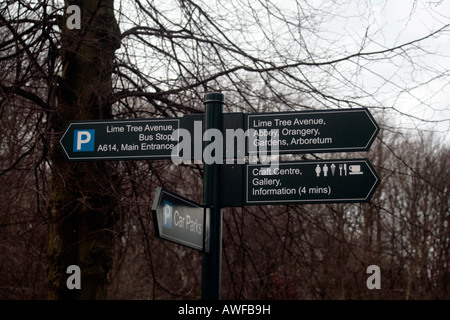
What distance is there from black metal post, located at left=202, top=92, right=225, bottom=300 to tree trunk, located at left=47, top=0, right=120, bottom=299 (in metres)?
2.03

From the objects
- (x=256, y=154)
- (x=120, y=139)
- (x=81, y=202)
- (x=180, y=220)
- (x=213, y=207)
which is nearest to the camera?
(x=180, y=220)

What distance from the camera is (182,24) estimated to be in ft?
20.9

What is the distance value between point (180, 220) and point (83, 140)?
1.20m

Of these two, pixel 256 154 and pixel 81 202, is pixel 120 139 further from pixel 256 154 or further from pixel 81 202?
pixel 81 202

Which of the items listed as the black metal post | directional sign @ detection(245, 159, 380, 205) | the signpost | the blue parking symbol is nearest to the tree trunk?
the blue parking symbol

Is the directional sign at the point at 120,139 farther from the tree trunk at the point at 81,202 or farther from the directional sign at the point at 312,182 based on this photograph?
the tree trunk at the point at 81,202

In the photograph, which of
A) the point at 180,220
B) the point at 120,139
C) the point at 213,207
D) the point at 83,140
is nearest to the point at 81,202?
the point at 83,140

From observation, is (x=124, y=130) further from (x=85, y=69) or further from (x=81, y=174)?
(x=85, y=69)

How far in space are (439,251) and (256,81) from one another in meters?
15.1

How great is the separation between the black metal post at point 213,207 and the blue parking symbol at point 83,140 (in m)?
0.87

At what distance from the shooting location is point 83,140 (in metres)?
4.03

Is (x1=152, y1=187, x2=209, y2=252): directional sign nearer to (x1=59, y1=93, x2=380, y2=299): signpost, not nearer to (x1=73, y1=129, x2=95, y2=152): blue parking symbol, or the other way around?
(x1=59, y1=93, x2=380, y2=299): signpost

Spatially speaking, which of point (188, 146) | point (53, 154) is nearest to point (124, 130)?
point (188, 146)
